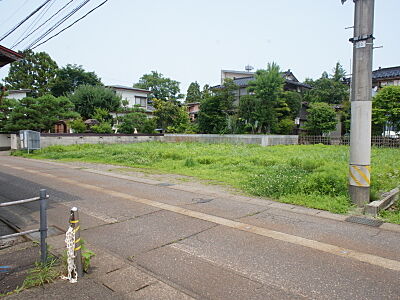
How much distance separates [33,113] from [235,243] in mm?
24270

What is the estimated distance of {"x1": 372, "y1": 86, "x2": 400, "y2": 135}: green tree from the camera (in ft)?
73.5

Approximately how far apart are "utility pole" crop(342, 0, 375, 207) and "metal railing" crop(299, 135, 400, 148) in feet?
68.9

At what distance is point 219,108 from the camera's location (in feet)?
94.2

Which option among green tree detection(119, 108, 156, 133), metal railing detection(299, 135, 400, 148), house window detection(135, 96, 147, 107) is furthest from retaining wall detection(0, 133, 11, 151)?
metal railing detection(299, 135, 400, 148)

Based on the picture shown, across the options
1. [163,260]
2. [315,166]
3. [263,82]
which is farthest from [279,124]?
[163,260]

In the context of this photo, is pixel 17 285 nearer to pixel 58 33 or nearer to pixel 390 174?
pixel 58 33

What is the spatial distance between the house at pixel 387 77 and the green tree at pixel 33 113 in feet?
108

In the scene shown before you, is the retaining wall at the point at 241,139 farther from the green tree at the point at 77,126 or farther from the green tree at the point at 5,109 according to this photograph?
the green tree at the point at 5,109

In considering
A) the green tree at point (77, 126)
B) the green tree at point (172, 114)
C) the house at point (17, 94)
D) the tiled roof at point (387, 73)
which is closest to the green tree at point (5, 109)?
the green tree at point (77, 126)

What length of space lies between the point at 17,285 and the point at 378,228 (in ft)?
18.5

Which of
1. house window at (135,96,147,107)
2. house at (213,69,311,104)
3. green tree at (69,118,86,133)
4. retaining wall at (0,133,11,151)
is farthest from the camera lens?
house window at (135,96,147,107)

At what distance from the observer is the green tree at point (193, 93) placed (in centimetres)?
5334

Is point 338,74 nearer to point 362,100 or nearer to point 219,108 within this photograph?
point 219,108

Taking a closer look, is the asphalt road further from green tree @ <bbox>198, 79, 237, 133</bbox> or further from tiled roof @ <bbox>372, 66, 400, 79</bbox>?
tiled roof @ <bbox>372, 66, 400, 79</bbox>
